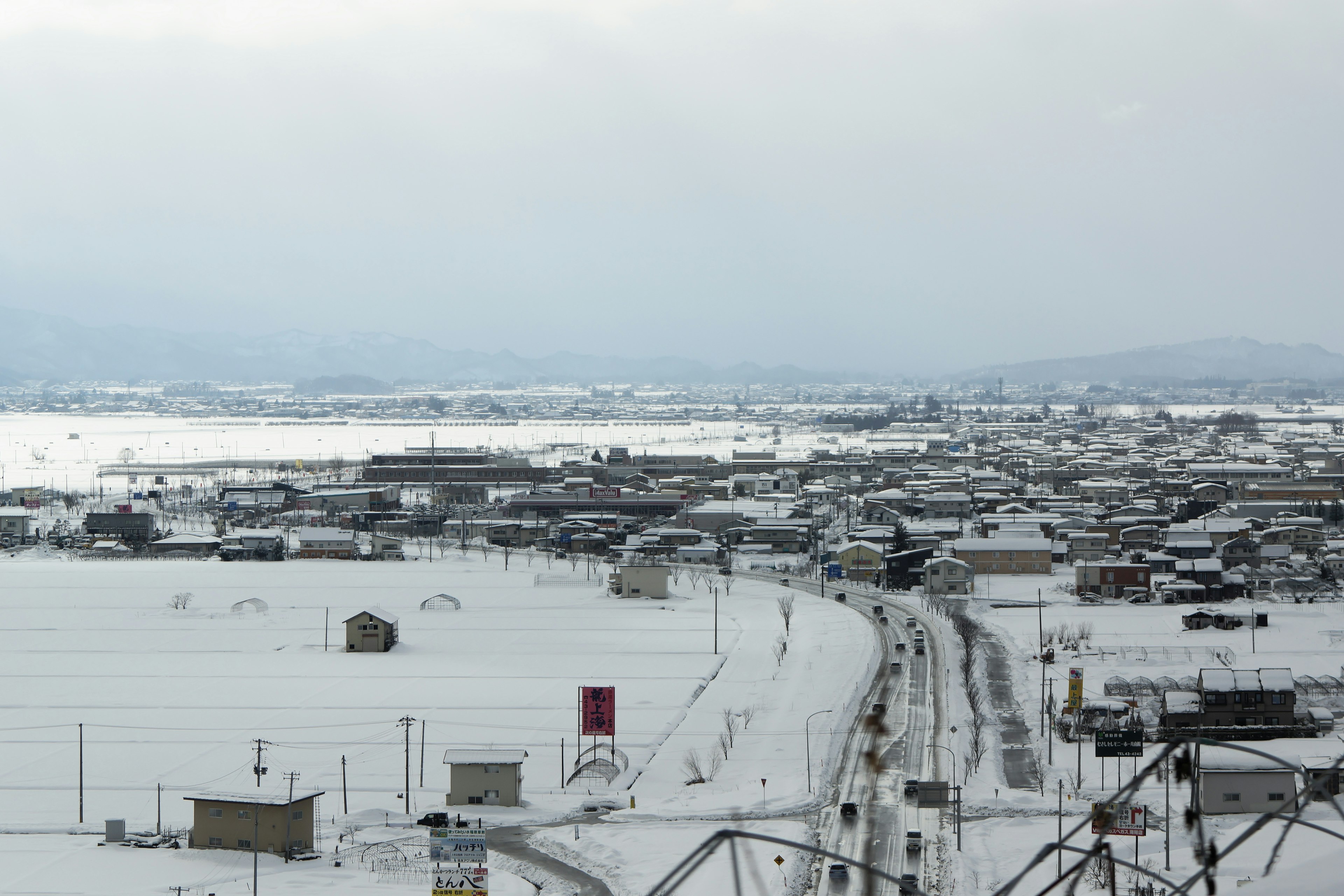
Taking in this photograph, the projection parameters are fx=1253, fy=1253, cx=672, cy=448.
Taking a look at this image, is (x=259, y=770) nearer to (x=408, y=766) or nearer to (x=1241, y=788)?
(x=408, y=766)

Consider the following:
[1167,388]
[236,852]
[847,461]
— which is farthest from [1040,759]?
[1167,388]

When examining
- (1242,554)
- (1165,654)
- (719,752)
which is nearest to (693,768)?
(719,752)

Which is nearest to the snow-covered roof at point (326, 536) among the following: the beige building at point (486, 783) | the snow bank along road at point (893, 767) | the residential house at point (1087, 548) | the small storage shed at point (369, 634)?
the small storage shed at point (369, 634)

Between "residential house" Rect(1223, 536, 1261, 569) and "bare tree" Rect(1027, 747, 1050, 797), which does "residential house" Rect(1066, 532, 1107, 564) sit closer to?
"residential house" Rect(1223, 536, 1261, 569)

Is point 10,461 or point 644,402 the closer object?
point 10,461

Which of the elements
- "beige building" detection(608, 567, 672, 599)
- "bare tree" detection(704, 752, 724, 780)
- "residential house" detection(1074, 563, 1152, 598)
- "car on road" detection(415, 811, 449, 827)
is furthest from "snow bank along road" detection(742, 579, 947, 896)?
"residential house" detection(1074, 563, 1152, 598)

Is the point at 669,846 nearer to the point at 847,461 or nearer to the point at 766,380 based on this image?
the point at 847,461
